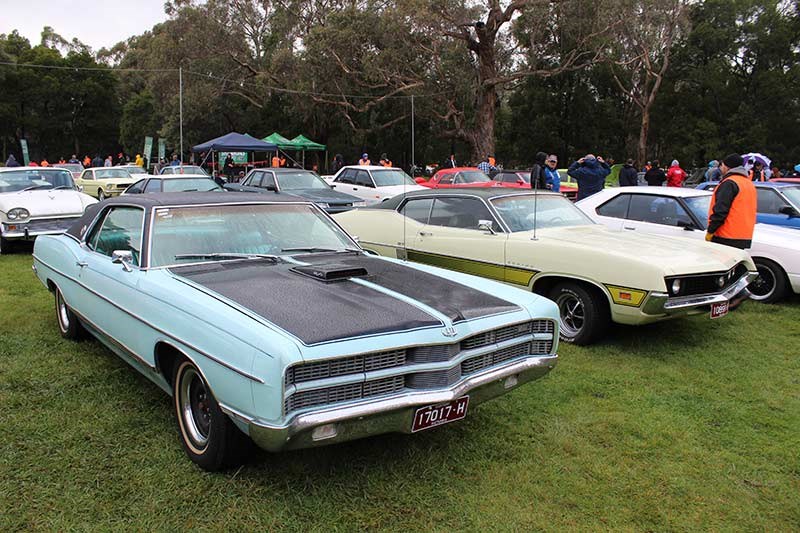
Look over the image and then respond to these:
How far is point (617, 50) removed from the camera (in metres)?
34.1

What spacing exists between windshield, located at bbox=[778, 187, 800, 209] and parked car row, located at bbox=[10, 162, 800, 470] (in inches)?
65.5

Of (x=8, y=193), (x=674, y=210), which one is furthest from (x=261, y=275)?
(x=8, y=193)

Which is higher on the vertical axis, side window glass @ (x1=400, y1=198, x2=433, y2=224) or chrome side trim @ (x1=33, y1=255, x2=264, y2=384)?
side window glass @ (x1=400, y1=198, x2=433, y2=224)

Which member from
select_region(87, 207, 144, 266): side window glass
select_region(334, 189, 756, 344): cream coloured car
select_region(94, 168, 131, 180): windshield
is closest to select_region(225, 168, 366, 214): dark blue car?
select_region(334, 189, 756, 344): cream coloured car

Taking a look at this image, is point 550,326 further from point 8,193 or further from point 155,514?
point 8,193

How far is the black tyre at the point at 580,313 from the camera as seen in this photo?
18.2ft

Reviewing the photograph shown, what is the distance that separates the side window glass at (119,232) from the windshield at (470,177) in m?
14.3

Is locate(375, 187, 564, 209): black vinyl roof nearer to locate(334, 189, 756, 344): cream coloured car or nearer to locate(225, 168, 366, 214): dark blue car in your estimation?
locate(334, 189, 756, 344): cream coloured car

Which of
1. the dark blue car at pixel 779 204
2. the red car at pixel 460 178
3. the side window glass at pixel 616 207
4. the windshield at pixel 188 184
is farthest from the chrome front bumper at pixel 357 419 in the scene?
the red car at pixel 460 178

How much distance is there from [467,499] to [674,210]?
5996 mm

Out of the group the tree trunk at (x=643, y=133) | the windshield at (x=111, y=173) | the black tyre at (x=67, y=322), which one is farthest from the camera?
the tree trunk at (x=643, y=133)

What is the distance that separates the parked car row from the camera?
2844 mm

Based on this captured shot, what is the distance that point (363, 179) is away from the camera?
16125 millimetres

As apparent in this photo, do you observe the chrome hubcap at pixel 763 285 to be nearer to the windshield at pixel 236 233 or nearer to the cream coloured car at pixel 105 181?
the windshield at pixel 236 233
